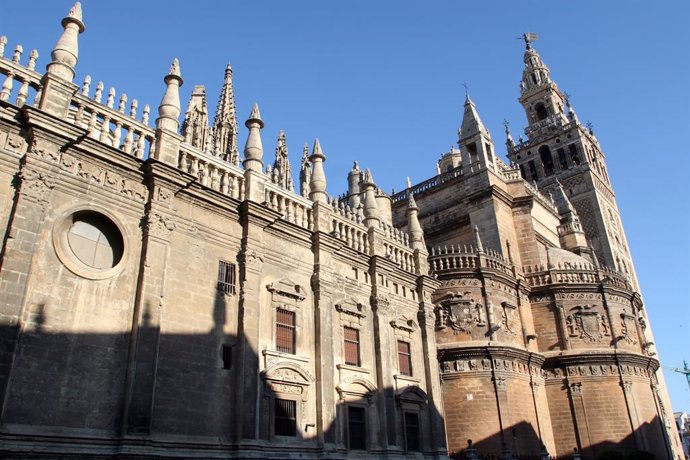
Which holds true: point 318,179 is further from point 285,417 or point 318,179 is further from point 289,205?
point 285,417

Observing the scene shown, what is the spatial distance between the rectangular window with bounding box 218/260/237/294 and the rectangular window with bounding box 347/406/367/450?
18.2 feet

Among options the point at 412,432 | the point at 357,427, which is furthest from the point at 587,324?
the point at 357,427

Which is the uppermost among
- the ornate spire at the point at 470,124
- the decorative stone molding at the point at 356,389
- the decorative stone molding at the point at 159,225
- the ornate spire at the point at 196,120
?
the ornate spire at the point at 196,120

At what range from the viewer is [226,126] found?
4409 centimetres

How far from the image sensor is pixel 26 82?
13.4 metres

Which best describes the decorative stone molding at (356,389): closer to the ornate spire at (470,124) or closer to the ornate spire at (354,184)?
the ornate spire at (354,184)

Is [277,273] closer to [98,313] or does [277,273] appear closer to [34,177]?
[98,313]

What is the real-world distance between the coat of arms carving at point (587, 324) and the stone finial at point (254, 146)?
20362 mm

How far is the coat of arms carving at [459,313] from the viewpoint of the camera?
87.6ft

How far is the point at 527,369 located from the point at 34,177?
927 inches

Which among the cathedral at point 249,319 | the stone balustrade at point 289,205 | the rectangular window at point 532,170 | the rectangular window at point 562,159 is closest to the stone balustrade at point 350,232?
the cathedral at point 249,319

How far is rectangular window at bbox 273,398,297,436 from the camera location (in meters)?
15.8

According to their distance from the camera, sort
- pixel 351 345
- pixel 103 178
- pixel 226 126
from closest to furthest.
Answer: pixel 103 178
pixel 351 345
pixel 226 126

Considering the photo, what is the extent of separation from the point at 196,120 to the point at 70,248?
27.9 metres
